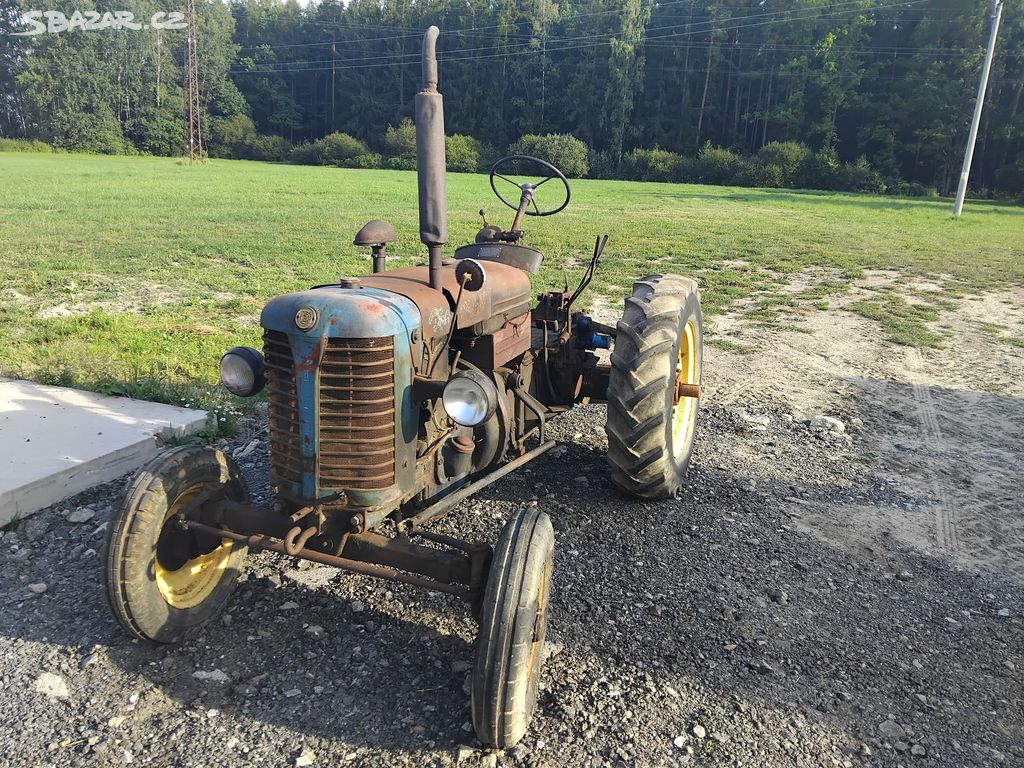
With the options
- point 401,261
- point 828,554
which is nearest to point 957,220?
point 401,261

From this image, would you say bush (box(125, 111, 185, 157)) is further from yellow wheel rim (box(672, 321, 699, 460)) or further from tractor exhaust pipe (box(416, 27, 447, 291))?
tractor exhaust pipe (box(416, 27, 447, 291))

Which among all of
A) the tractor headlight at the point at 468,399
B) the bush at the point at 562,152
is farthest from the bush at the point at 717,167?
the tractor headlight at the point at 468,399

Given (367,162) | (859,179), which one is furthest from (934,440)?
(367,162)

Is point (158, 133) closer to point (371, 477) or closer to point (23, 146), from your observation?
point (23, 146)

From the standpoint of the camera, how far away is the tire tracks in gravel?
399cm

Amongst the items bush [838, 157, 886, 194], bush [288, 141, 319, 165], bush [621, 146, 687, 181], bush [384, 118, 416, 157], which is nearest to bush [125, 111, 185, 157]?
bush [288, 141, 319, 165]

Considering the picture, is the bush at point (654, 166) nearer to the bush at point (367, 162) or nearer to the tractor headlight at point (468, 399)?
the bush at point (367, 162)

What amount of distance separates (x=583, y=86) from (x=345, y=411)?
208 feet

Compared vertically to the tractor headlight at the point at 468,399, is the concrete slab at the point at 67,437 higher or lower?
lower

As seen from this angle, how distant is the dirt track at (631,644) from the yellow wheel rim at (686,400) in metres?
0.22

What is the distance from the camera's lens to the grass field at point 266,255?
21.8 ft

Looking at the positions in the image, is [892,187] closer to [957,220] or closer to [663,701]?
[957,220]

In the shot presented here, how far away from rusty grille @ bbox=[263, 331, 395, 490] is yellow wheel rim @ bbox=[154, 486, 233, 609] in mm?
509

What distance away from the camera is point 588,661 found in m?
2.91
